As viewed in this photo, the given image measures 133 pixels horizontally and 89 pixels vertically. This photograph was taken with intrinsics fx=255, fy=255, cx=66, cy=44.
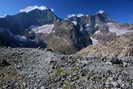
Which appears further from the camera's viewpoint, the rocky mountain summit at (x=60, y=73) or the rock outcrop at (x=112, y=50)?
the rock outcrop at (x=112, y=50)

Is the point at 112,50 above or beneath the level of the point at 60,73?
above

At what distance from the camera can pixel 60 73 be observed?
22.4 metres

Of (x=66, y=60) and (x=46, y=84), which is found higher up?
(x=66, y=60)

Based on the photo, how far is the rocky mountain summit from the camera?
65.6ft

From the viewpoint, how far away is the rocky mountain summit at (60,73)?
20.0 m

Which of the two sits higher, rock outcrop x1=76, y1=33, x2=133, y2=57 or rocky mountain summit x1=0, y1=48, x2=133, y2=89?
rock outcrop x1=76, y1=33, x2=133, y2=57

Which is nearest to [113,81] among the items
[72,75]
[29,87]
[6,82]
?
[72,75]

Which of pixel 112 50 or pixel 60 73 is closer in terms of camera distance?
pixel 60 73

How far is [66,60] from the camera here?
88.4 feet

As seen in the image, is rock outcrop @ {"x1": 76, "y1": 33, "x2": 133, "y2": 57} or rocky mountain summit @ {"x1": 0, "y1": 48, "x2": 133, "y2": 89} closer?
rocky mountain summit @ {"x1": 0, "y1": 48, "x2": 133, "y2": 89}

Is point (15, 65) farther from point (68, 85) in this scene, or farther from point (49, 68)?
point (68, 85)

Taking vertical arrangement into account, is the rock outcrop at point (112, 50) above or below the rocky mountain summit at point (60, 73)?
above

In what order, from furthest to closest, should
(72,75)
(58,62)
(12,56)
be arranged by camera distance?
(12,56) < (58,62) < (72,75)

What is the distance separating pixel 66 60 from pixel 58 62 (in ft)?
4.37
